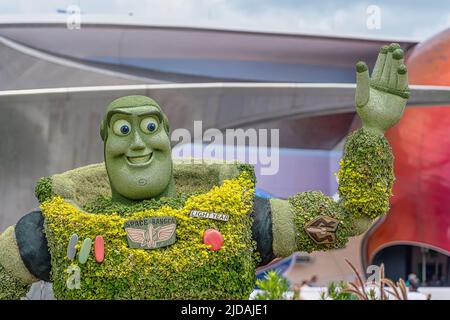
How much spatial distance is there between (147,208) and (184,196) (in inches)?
14.7

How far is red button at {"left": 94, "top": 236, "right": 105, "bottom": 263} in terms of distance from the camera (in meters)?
5.34

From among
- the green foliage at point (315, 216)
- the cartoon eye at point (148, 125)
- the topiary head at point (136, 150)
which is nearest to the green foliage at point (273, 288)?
the green foliage at point (315, 216)

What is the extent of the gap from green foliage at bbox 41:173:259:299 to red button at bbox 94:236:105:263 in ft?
0.11

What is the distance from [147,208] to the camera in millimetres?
5555

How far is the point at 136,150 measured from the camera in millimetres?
5688

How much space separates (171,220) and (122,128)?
897 mm

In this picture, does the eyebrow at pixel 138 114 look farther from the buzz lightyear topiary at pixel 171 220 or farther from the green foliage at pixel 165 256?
the green foliage at pixel 165 256

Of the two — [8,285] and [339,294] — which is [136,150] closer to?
[8,285]

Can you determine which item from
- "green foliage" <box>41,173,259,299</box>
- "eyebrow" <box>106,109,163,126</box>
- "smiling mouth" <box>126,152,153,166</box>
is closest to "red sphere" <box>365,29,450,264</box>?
"green foliage" <box>41,173,259,299</box>

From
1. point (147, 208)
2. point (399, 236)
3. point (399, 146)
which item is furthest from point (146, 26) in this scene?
point (147, 208)

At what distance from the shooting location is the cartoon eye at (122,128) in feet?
18.7

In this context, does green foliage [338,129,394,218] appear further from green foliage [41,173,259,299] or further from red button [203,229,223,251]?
red button [203,229,223,251]
